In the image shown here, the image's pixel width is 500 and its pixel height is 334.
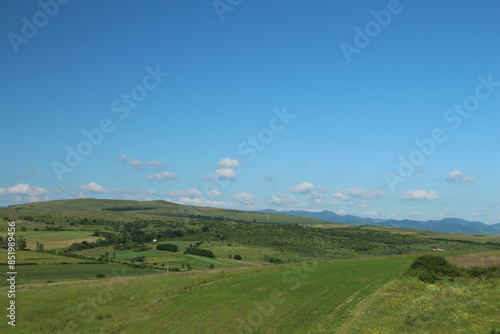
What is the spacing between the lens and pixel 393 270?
3750 centimetres

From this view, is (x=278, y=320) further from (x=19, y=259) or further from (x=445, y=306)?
(x=19, y=259)

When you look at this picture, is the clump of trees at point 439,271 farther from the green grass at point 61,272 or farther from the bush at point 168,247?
the bush at point 168,247

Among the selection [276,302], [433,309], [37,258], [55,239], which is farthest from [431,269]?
[55,239]

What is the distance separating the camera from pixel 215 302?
34594 millimetres

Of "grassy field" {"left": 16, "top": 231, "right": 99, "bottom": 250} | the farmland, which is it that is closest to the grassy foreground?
the farmland

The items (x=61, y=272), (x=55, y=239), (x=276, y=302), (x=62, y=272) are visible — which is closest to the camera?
(x=276, y=302)

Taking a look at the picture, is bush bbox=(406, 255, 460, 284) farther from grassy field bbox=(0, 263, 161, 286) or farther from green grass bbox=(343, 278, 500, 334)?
grassy field bbox=(0, 263, 161, 286)

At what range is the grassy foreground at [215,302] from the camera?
27.5 metres

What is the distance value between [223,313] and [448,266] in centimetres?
1832

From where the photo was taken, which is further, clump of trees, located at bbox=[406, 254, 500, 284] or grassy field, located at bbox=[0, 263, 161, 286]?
grassy field, located at bbox=[0, 263, 161, 286]

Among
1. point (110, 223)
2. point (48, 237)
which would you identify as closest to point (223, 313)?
point (48, 237)

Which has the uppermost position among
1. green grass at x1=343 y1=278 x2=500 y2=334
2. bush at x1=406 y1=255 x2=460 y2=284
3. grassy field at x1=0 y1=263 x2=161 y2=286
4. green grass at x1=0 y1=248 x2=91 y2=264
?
bush at x1=406 y1=255 x2=460 y2=284

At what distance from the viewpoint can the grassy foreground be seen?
90.2ft

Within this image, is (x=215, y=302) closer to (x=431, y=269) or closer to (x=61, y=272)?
(x=431, y=269)
